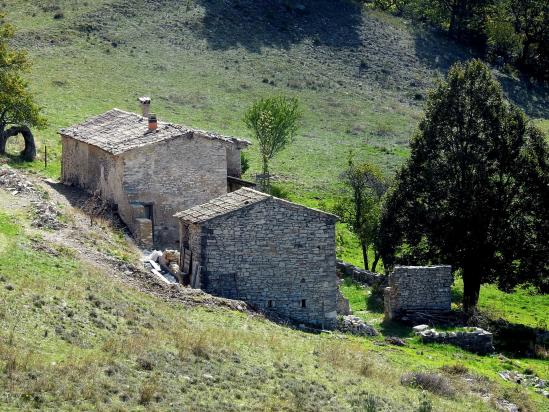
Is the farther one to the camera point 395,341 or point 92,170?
point 92,170

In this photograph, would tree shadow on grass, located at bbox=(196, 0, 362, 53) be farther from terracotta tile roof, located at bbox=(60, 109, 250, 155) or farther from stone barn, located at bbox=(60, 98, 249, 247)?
stone barn, located at bbox=(60, 98, 249, 247)

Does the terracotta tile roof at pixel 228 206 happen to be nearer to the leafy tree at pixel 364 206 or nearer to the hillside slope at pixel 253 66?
the leafy tree at pixel 364 206

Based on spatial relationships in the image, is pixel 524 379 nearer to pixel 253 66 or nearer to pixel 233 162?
pixel 233 162

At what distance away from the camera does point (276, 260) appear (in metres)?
32.0

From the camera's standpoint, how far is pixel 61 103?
62.6 metres

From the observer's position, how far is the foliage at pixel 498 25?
90.8 m

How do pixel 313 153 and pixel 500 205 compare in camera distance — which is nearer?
pixel 500 205

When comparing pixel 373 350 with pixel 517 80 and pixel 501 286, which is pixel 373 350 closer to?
pixel 501 286

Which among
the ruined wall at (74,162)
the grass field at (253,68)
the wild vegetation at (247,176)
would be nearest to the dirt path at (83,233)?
the wild vegetation at (247,176)

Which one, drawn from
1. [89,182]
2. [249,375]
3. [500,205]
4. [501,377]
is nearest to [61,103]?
[89,182]

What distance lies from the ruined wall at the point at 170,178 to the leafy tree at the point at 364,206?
298 inches

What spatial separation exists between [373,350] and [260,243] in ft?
14.4

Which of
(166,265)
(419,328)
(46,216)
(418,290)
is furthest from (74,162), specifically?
(419,328)

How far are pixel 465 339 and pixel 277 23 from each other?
53.9 m
